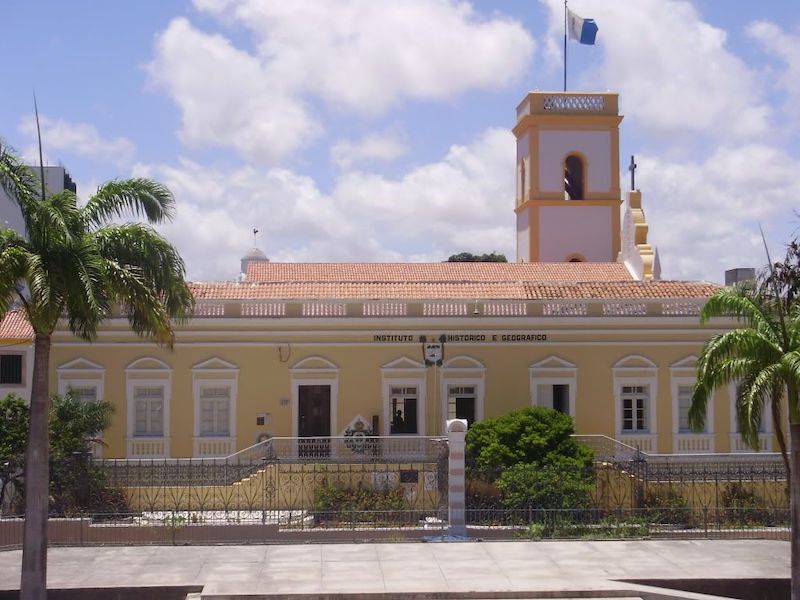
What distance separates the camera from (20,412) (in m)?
21.8

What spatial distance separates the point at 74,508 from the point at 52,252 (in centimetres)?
727

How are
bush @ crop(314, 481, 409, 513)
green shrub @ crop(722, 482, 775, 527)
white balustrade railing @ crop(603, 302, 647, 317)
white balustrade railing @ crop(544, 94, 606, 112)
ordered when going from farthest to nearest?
white balustrade railing @ crop(544, 94, 606, 112) < white balustrade railing @ crop(603, 302, 647, 317) < bush @ crop(314, 481, 409, 513) < green shrub @ crop(722, 482, 775, 527)

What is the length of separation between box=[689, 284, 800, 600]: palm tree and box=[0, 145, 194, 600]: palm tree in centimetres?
776

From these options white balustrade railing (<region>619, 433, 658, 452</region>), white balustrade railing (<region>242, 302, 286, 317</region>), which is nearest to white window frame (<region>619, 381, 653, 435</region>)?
white balustrade railing (<region>619, 433, 658, 452</region>)

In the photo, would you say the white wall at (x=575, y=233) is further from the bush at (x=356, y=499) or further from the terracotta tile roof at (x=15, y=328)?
the terracotta tile roof at (x=15, y=328)

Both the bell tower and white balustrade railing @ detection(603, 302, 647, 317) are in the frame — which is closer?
white balustrade railing @ detection(603, 302, 647, 317)

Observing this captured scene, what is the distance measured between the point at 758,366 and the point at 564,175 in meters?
24.7

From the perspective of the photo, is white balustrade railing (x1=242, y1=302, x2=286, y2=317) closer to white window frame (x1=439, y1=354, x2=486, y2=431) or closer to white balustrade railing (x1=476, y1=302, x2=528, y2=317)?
white window frame (x1=439, y1=354, x2=486, y2=431)

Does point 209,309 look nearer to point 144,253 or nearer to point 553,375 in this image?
point 553,375

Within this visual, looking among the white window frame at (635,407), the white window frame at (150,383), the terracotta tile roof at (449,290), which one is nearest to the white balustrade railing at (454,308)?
the terracotta tile roof at (449,290)

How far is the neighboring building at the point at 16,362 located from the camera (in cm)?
2583

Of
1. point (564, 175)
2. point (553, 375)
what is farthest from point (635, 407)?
point (564, 175)

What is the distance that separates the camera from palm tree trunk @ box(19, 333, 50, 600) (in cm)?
1502

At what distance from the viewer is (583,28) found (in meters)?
39.8
